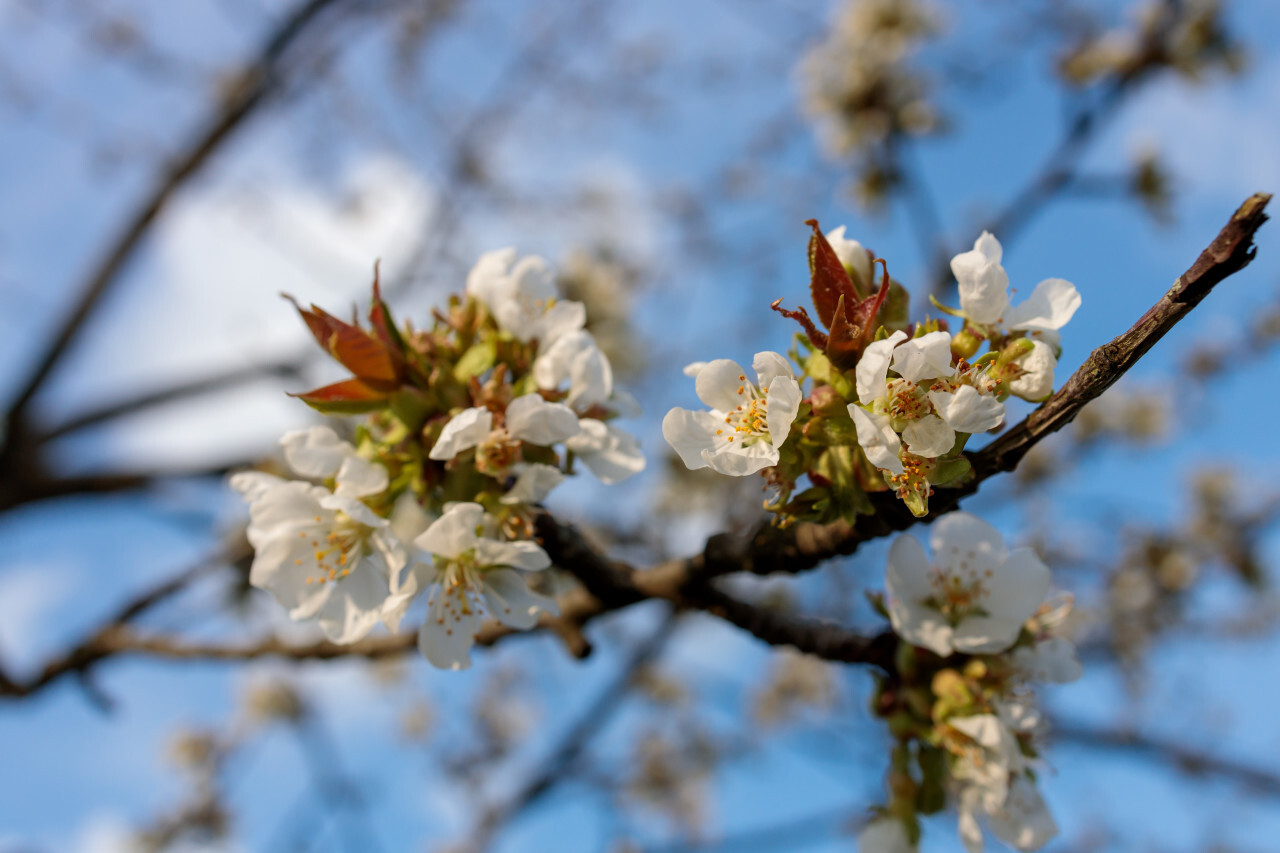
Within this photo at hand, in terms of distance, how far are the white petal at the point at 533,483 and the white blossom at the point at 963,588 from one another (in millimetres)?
676

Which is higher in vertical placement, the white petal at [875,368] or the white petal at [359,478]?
the white petal at [875,368]

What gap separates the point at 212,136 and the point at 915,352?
20.3 ft

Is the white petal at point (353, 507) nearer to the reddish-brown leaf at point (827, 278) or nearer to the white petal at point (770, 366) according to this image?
the white petal at point (770, 366)

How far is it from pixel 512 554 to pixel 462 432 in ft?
0.75

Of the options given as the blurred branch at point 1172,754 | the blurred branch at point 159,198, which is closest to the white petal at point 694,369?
the blurred branch at point 1172,754

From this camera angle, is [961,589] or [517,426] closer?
[517,426]

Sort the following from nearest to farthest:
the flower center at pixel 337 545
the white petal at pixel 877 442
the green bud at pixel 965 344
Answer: the white petal at pixel 877 442 → the green bud at pixel 965 344 → the flower center at pixel 337 545

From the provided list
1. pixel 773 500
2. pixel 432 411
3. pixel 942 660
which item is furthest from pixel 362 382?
pixel 942 660

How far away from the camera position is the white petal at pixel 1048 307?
4.14 feet

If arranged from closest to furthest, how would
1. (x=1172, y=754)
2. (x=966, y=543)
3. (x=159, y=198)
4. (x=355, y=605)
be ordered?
(x=355, y=605) → (x=966, y=543) → (x=1172, y=754) → (x=159, y=198)

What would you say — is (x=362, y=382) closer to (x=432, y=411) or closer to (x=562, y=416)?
(x=432, y=411)

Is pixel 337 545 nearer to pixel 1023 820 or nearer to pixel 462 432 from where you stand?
pixel 462 432

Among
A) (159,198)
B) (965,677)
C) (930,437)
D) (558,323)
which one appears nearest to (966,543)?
(965,677)

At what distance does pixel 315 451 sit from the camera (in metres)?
1.41
